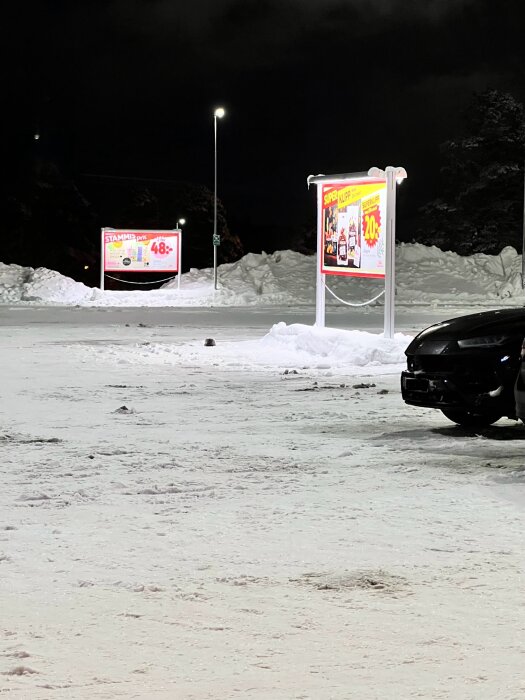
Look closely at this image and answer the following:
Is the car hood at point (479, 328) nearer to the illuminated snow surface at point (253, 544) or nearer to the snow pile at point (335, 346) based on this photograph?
the illuminated snow surface at point (253, 544)

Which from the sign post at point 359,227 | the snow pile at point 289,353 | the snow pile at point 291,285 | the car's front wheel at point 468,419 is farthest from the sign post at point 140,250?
the car's front wheel at point 468,419

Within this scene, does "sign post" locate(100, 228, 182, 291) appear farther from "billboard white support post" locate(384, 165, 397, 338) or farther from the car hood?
the car hood

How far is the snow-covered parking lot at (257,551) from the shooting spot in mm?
4191

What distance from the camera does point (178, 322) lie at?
31266 mm

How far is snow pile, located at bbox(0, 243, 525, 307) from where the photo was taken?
47062 millimetres

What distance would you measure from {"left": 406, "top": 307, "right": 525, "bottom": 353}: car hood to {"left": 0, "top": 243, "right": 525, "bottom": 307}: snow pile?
3371 centimetres

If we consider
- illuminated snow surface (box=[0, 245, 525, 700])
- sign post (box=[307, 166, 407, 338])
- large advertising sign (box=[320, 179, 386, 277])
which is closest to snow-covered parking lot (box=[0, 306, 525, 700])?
illuminated snow surface (box=[0, 245, 525, 700])

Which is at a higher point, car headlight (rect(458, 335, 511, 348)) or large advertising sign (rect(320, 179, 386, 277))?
large advertising sign (rect(320, 179, 386, 277))

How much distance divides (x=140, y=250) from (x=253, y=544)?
169 feet

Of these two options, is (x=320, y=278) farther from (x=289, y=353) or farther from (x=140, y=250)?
(x=140, y=250)

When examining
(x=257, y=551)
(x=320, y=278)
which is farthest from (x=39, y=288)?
(x=257, y=551)

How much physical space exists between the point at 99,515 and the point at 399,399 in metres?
6.84

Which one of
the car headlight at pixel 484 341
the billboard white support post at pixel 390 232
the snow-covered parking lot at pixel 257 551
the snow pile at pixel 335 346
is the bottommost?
the snow-covered parking lot at pixel 257 551

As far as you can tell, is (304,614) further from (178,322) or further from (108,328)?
(178,322)
